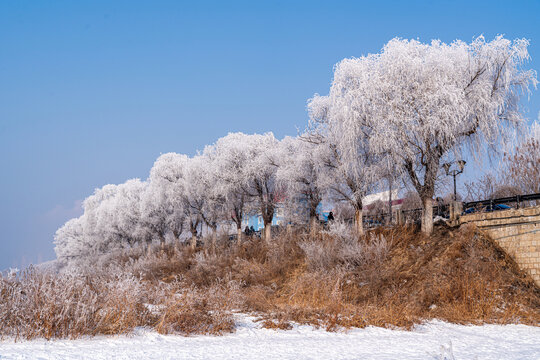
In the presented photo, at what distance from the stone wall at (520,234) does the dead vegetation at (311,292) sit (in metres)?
0.37

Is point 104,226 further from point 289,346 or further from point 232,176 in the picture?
point 289,346

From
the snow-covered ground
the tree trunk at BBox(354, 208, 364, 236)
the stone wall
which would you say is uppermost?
the tree trunk at BBox(354, 208, 364, 236)

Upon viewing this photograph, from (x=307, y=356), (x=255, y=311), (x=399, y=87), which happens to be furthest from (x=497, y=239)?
(x=307, y=356)

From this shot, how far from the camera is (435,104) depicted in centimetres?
2028

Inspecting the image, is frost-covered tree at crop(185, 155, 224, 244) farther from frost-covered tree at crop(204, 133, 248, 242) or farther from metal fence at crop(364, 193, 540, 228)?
metal fence at crop(364, 193, 540, 228)

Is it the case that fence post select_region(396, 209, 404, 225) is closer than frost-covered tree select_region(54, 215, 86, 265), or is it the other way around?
fence post select_region(396, 209, 404, 225)

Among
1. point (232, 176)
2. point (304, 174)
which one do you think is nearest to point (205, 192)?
point (232, 176)

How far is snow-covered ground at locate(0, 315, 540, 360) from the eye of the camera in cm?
732

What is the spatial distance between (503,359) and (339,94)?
1698 centimetres

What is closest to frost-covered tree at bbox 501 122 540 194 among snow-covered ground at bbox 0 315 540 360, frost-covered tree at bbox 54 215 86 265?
snow-covered ground at bbox 0 315 540 360

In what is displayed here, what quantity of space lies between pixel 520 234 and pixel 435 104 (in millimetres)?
6435

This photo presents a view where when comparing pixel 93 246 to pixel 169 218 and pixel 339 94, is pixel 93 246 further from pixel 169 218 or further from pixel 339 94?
pixel 339 94

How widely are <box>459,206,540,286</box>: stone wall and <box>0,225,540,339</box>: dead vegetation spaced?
0.37 m

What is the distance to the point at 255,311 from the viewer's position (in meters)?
12.6
